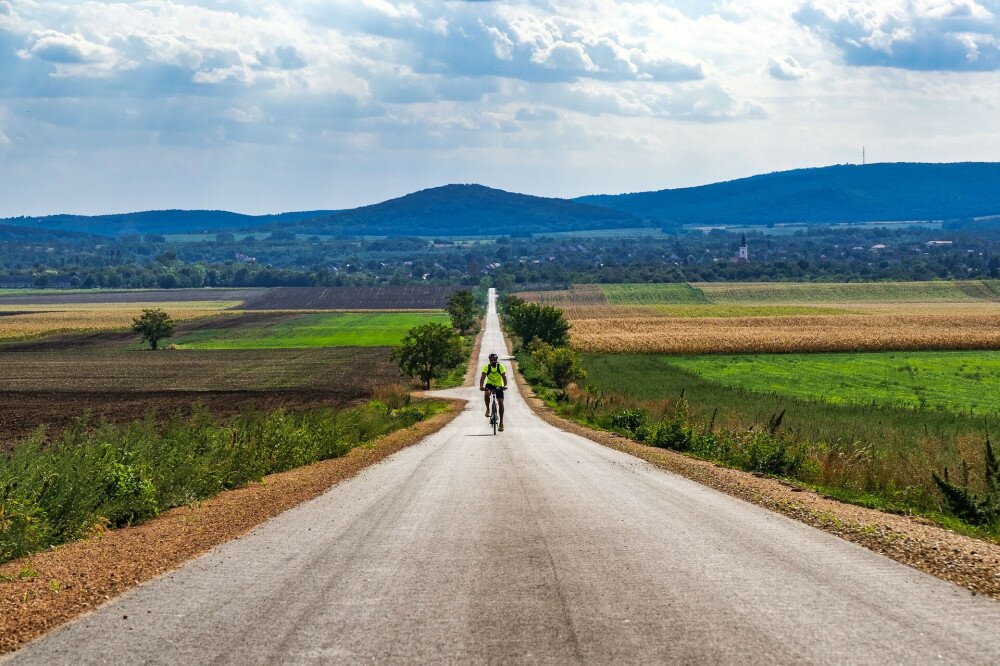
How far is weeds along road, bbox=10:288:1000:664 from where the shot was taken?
26.0 ft

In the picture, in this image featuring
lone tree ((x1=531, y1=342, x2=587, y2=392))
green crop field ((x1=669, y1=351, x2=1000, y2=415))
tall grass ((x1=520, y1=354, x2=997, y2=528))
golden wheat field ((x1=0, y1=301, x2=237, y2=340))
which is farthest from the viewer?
golden wheat field ((x1=0, y1=301, x2=237, y2=340))

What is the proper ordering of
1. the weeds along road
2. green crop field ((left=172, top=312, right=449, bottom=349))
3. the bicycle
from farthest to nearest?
green crop field ((left=172, top=312, right=449, bottom=349)), the bicycle, the weeds along road

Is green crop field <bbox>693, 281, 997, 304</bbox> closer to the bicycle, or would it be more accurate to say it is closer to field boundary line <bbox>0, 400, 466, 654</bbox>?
the bicycle

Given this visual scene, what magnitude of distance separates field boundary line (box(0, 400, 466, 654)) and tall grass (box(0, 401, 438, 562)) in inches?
10.8

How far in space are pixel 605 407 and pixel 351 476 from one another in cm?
2353

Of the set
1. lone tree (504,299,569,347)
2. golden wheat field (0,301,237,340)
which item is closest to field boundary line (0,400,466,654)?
lone tree (504,299,569,347)

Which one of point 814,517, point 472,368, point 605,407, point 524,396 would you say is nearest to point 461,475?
point 814,517

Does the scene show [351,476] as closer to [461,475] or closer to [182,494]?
[461,475]

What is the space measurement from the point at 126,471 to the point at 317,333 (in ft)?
378

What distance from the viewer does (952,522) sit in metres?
15.0

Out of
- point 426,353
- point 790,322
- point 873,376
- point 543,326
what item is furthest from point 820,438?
point 790,322

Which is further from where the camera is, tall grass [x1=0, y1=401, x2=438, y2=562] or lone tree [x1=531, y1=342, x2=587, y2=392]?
lone tree [x1=531, y1=342, x2=587, y2=392]

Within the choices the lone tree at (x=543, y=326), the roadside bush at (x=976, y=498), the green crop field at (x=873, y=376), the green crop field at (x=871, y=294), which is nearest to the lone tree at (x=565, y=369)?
the green crop field at (x=873, y=376)

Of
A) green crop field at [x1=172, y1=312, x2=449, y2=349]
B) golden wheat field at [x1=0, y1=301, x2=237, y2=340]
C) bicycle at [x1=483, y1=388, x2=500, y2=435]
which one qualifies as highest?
bicycle at [x1=483, y1=388, x2=500, y2=435]
